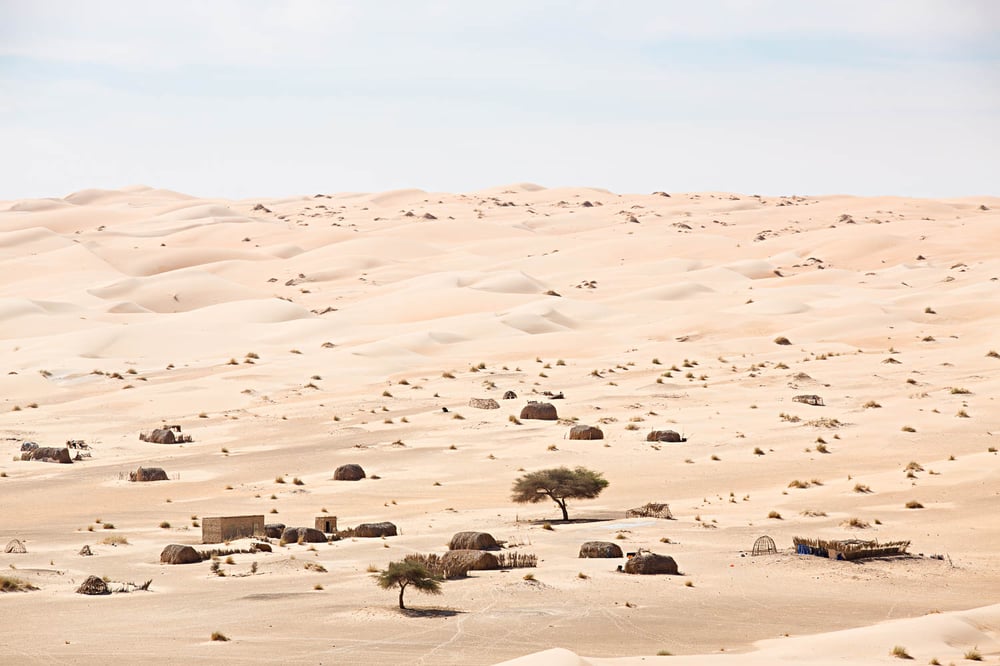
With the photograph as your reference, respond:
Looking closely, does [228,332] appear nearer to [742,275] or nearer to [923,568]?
[742,275]

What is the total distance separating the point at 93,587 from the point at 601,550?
1102cm

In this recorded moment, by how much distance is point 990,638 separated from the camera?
867 inches

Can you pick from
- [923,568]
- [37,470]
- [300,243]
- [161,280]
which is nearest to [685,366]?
[37,470]

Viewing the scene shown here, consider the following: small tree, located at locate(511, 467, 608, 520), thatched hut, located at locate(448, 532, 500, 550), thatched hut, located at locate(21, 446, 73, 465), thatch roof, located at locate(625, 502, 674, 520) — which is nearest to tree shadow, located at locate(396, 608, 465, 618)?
thatched hut, located at locate(448, 532, 500, 550)

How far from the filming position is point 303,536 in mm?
32656

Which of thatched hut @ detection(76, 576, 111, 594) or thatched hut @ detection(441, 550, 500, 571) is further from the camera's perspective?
thatched hut @ detection(441, 550, 500, 571)

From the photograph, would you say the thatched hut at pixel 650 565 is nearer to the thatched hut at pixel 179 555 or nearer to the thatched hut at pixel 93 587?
the thatched hut at pixel 179 555

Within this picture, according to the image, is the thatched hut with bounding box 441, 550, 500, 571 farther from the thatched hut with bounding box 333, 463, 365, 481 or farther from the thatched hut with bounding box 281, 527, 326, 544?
the thatched hut with bounding box 333, 463, 365, 481

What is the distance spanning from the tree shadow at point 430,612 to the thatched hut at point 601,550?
609 centimetres

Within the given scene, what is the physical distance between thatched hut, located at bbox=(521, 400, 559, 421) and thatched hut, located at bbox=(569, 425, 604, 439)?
3.99m

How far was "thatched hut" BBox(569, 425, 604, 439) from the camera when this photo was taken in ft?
163

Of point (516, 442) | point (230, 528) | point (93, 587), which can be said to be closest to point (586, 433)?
point (516, 442)

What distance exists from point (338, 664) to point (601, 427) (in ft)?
107

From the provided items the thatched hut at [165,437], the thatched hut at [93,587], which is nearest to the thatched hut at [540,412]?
the thatched hut at [165,437]
